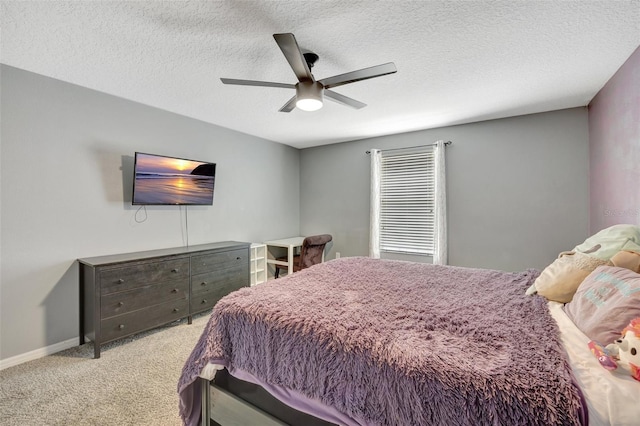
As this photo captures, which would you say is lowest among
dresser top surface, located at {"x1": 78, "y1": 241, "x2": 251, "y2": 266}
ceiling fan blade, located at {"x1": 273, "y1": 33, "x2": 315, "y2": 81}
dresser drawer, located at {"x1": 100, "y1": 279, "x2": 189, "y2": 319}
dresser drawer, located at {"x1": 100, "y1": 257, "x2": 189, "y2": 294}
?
dresser drawer, located at {"x1": 100, "y1": 279, "x2": 189, "y2": 319}

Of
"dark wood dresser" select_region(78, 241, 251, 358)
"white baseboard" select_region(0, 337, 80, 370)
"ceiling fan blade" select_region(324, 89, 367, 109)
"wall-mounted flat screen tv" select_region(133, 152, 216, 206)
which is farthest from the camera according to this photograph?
"wall-mounted flat screen tv" select_region(133, 152, 216, 206)

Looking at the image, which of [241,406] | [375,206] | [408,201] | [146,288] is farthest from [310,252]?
[241,406]

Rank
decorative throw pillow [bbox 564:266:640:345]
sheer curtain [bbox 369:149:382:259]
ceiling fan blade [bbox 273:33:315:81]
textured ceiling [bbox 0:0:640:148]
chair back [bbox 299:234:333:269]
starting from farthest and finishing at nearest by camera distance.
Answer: sheer curtain [bbox 369:149:382:259] < chair back [bbox 299:234:333:269] < textured ceiling [bbox 0:0:640:148] < ceiling fan blade [bbox 273:33:315:81] < decorative throw pillow [bbox 564:266:640:345]

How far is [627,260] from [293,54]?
208 centimetres

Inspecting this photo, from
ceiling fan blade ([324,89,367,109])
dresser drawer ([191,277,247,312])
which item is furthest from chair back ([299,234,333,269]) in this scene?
ceiling fan blade ([324,89,367,109])

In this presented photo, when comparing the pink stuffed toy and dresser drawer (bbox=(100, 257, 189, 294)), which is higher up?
the pink stuffed toy

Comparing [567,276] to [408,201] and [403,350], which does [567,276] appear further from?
[408,201]

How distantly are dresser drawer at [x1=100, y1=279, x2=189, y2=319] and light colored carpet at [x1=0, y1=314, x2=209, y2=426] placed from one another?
36cm

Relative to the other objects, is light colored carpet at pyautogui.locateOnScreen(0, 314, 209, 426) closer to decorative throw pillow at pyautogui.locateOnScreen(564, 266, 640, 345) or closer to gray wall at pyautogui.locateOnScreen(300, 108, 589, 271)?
decorative throw pillow at pyautogui.locateOnScreen(564, 266, 640, 345)

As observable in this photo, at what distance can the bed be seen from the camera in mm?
830

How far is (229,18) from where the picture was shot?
1704mm

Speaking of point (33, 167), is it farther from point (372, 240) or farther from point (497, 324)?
point (372, 240)

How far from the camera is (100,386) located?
200cm

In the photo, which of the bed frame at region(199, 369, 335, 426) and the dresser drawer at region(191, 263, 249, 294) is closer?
the bed frame at region(199, 369, 335, 426)
